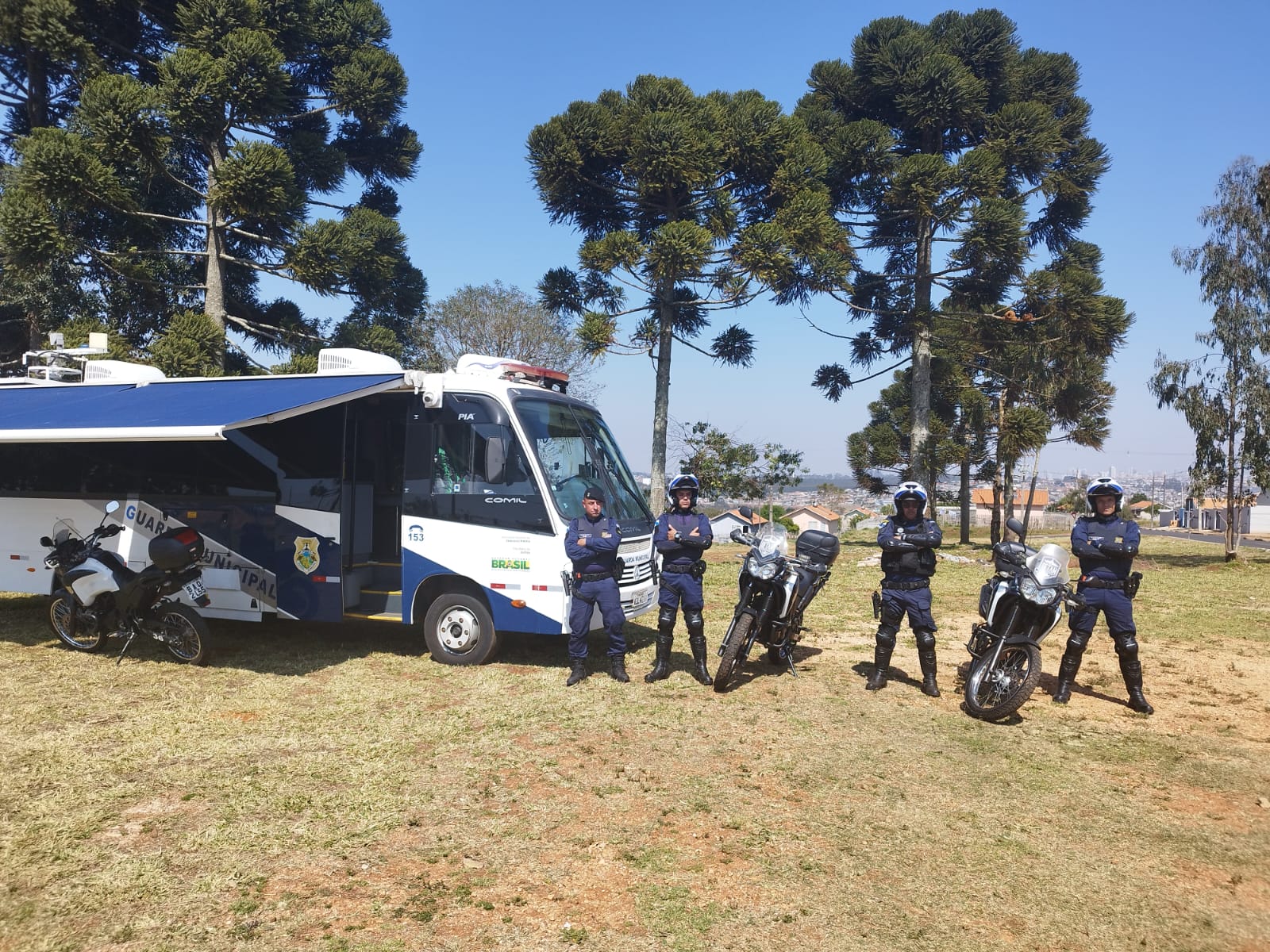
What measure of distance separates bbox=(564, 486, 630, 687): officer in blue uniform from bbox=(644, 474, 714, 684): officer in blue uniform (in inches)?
13.8

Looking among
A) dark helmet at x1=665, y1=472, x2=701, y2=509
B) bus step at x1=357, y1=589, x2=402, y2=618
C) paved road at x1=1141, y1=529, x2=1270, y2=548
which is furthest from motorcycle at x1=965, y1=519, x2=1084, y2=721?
paved road at x1=1141, y1=529, x2=1270, y2=548

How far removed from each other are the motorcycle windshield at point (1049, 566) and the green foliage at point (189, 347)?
18.1 metres

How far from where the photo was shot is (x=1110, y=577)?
693cm

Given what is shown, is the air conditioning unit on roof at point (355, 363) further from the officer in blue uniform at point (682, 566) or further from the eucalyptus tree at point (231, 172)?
the eucalyptus tree at point (231, 172)

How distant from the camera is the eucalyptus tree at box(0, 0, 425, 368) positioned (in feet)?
57.0

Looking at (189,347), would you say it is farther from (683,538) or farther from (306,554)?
(683,538)

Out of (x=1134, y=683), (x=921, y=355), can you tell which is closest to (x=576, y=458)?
(x=1134, y=683)

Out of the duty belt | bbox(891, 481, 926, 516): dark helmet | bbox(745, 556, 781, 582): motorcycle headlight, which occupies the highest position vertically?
bbox(891, 481, 926, 516): dark helmet

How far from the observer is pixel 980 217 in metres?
21.6

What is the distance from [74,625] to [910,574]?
7.67 meters

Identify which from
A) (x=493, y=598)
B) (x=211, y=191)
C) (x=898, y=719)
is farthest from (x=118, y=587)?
(x=211, y=191)

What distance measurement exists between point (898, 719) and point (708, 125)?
18.7m

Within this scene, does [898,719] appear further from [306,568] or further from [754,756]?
[306,568]

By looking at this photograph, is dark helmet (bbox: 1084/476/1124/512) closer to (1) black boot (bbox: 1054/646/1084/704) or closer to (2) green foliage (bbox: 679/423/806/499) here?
(1) black boot (bbox: 1054/646/1084/704)
